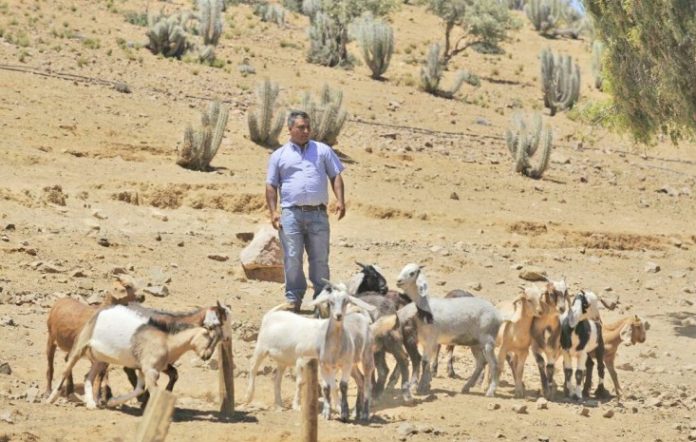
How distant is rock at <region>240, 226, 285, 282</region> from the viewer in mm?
A: 17516

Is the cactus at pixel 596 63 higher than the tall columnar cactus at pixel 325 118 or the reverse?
higher

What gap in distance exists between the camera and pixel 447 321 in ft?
41.3

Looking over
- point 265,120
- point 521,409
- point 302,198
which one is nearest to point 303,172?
point 302,198

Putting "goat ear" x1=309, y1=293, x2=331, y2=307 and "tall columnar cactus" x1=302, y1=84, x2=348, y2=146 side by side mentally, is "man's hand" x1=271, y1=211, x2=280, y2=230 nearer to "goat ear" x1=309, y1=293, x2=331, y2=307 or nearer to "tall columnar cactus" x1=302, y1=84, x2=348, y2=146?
"goat ear" x1=309, y1=293, x2=331, y2=307

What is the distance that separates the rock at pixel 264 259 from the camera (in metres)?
17.5

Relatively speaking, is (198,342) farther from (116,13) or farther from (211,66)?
(116,13)

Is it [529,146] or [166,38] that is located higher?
[166,38]

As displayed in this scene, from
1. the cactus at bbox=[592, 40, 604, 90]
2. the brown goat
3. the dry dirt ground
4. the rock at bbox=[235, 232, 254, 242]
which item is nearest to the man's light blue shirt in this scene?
the dry dirt ground

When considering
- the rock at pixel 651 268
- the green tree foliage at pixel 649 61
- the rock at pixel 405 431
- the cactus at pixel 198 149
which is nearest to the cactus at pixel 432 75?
the cactus at pixel 198 149

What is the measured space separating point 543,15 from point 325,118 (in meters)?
33.3

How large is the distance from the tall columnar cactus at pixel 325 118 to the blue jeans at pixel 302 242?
15.5m

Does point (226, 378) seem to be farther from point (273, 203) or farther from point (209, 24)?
point (209, 24)

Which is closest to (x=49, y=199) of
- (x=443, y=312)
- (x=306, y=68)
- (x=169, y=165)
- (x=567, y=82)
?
(x=169, y=165)

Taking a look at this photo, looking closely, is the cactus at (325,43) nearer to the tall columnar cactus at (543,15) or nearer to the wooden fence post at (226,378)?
the tall columnar cactus at (543,15)
